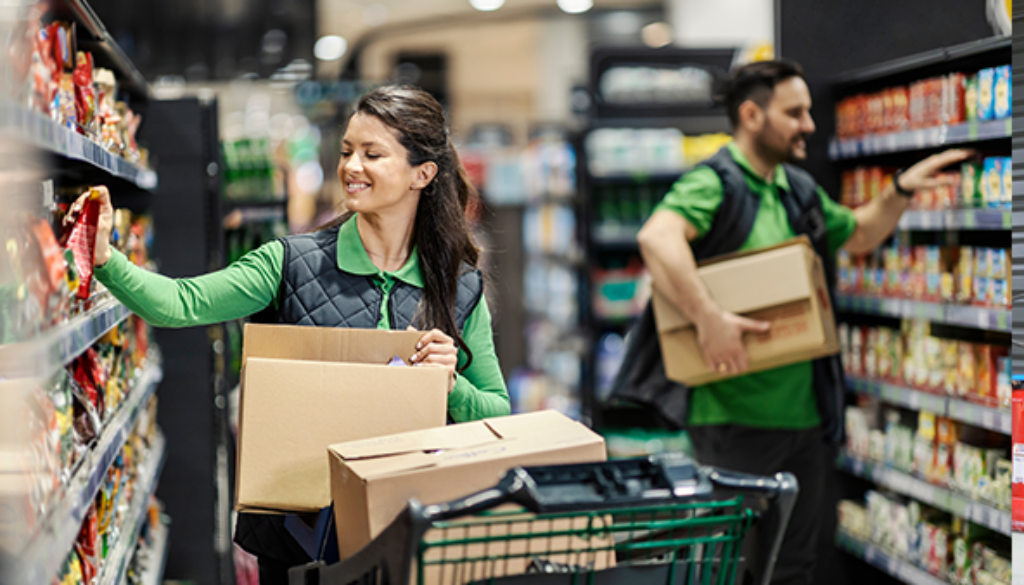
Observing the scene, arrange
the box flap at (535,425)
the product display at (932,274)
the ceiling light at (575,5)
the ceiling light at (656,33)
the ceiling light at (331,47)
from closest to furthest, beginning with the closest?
the box flap at (535,425), the product display at (932,274), the ceiling light at (575,5), the ceiling light at (656,33), the ceiling light at (331,47)

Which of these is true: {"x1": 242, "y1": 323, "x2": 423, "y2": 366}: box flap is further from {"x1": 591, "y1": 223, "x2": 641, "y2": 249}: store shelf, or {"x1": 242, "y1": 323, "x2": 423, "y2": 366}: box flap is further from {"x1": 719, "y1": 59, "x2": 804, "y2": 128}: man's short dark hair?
{"x1": 591, "y1": 223, "x2": 641, "y2": 249}: store shelf

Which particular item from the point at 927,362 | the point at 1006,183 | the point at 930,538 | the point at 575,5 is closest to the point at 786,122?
the point at 1006,183

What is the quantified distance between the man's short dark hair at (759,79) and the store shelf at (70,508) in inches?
86.8

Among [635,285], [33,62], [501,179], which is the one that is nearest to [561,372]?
[635,285]

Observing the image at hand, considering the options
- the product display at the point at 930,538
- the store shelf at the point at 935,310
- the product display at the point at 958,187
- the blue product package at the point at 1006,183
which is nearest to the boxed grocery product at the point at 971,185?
the product display at the point at 958,187

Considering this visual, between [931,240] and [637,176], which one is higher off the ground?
[637,176]

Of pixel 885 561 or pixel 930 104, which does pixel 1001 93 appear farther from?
pixel 885 561

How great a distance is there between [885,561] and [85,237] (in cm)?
308

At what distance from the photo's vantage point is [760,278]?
3211mm

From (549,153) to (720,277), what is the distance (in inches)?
151

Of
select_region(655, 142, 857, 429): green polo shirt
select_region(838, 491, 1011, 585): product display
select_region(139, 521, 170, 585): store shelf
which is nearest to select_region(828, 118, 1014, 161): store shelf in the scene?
select_region(655, 142, 857, 429): green polo shirt

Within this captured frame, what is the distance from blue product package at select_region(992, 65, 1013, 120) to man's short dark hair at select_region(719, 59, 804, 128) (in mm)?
627

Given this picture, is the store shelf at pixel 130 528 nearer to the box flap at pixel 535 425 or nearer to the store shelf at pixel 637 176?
the box flap at pixel 535 425

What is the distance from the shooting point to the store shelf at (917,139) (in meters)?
3.07
